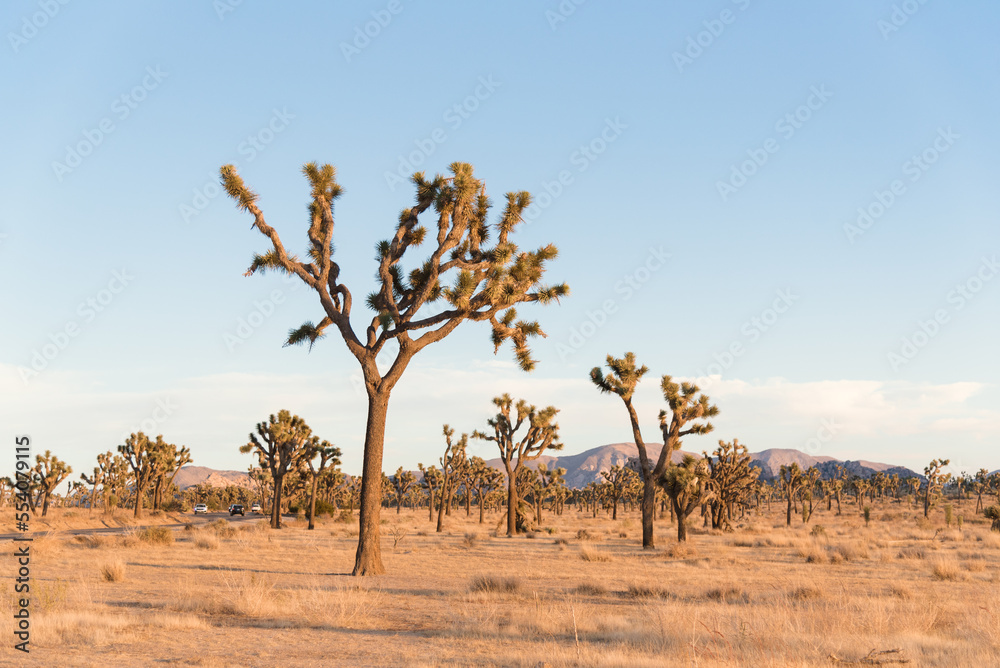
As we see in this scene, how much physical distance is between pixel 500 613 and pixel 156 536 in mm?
18003

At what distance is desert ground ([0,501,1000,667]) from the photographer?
7.26 meters

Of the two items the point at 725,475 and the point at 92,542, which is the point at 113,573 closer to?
the point at 92,542

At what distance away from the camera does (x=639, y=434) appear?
26672 mm

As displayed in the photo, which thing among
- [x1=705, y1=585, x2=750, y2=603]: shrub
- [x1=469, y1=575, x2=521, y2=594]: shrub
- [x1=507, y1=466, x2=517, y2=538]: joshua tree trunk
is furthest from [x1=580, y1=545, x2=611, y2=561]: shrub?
[x1=507, y1=466, x2=517, y2=538]: joshua tree trunk

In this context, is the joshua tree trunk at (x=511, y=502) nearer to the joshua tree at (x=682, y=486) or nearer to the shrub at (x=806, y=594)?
the joshua tree at (x=682, y=486)

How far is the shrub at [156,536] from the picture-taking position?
77.1ft

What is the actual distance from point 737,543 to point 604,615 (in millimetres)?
20769

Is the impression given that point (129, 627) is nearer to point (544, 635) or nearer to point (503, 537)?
point (544, 635)

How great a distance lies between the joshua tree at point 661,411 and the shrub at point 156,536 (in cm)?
1556

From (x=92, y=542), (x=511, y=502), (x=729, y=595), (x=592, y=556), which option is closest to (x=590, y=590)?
(x=729, y=595)

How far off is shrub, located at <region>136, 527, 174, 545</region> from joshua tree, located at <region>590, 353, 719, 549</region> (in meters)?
15.6

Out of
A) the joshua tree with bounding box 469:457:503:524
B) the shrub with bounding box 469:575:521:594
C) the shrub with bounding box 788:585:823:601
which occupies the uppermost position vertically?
the joshua tree with bounding box 469:457:503:524

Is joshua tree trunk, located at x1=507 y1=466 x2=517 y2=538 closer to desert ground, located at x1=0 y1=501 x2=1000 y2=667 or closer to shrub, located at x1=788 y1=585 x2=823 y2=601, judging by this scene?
desert ground, located at x1=0 y1=501 x2=1000 y2=667

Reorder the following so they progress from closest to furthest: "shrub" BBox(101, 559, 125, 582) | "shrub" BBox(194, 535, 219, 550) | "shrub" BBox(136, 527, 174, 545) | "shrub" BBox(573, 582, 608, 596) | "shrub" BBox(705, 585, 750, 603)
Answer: "shrub" BBox(705, 585, 750, 603), "shrub" BBox(573, 582, 608, 596), "shrub" BBox(101, 559, 125, 582), "shrub" BBox(194, 535, 219, 550), "shrub" BBox(136, 527, 174, 545)
